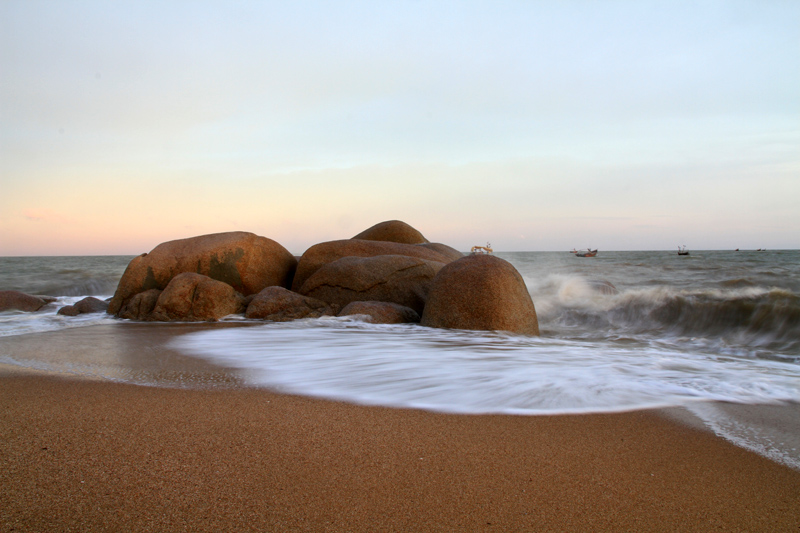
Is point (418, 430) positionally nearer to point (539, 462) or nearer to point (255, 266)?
point (539, 462)

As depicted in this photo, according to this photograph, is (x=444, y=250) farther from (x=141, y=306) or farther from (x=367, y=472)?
(x=367, y=472)

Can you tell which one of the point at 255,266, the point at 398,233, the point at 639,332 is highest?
the point at 398,233

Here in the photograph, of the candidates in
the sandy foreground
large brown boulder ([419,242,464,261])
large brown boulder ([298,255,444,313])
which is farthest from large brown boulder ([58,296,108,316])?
the sandy foreground

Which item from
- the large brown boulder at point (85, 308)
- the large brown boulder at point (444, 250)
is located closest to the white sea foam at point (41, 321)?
the large brown boulder at point (85, 308)

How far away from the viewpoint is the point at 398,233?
33.0 feet

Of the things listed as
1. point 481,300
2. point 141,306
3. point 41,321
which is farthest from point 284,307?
point 41,321

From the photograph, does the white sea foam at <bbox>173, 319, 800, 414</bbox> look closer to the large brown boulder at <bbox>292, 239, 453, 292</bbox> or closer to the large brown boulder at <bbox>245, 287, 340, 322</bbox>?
the large brown boulder at <bbox>245, 287, 340, 322</bbox>

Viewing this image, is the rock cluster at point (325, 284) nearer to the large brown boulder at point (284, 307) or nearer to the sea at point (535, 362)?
the large brown boulder at point (284, 307)

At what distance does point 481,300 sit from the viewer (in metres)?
5.54

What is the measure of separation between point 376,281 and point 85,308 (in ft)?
15.5

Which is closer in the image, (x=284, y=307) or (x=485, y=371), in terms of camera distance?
(x=485, y=371)

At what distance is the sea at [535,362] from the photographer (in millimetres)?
2762

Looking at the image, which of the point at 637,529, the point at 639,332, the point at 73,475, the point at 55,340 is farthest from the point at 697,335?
the point at 55,340

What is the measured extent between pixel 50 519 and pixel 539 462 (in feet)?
5.39
